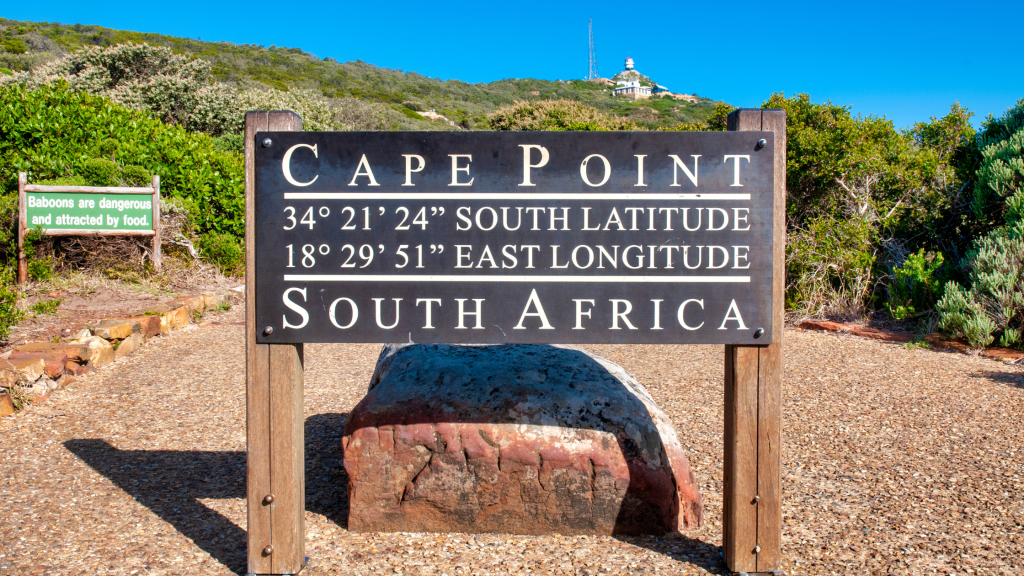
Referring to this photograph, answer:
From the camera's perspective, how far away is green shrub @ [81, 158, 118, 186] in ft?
29.2

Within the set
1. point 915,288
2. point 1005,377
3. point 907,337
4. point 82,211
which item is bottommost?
point 1005,377

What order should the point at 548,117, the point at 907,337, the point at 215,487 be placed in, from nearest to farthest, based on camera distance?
the point at 215,487 < the point at 907,337 < the point at 548,117

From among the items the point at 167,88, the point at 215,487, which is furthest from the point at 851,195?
the point at 167,88

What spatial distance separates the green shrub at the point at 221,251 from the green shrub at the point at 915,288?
887 centimetres

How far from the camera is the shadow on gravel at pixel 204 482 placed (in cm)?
274

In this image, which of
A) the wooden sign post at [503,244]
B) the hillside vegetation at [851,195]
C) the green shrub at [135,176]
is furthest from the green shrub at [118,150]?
the wooden sign post at [503,244]

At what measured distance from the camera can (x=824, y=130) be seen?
29.5 ft

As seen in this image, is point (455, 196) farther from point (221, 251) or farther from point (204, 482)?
point (221, 251)

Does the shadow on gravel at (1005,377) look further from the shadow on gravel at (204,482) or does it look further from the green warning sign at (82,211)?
the green warning sign at (82,211)

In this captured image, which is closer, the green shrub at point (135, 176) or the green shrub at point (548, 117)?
the green shrub at point (135, 176)

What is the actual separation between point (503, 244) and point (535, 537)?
1.28m

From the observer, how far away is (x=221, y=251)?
32.1 ft

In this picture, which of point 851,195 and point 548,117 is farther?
point 548,117

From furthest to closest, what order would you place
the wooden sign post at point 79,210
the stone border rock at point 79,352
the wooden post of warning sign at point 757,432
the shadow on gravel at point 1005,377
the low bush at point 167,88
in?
the low bush at point 167,88
the wooden sign post at point 79,210
the shadow on gravel at point 1005,377
the stone border rock at point 79,352
the wooden post of warning sign at point 757,432
